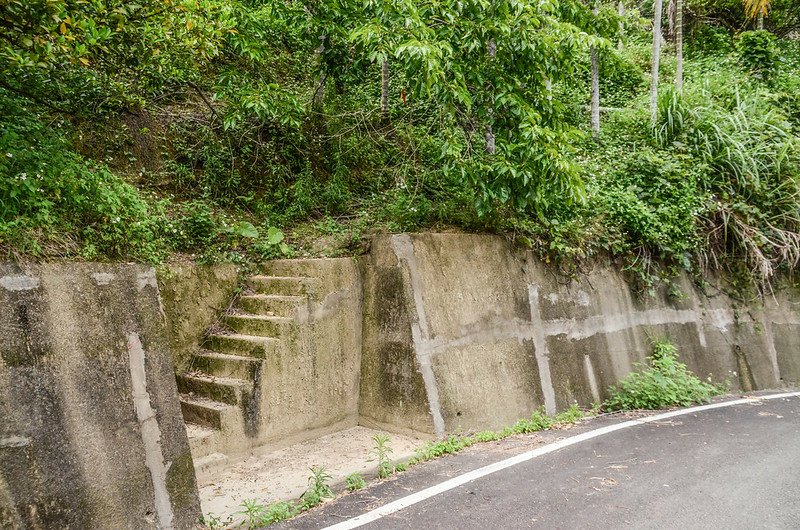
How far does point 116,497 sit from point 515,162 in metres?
4.97

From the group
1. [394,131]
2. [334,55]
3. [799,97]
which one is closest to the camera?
[334,55]

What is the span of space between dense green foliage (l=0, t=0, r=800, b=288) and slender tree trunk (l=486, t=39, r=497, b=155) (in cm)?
3

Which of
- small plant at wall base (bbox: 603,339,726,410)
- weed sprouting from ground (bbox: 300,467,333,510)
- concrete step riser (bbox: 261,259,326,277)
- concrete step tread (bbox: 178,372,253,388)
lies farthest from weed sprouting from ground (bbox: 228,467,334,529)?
small plant at wall base (bbox: 603,339,726,410)

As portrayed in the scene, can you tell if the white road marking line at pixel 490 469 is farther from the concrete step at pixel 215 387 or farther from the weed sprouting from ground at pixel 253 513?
the concrete step at pixel 215 387

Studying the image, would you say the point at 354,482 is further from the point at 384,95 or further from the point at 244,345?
the point at 384,95

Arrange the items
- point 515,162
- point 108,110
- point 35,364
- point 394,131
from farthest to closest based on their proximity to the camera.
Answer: point 394,131 < point 108,110 < point 515,162 < point 35,364

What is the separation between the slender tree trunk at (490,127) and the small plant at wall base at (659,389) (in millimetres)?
3570

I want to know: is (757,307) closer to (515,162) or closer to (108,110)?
(515,162)

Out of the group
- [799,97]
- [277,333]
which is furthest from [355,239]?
[799,97]

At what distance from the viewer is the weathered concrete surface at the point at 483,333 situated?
5750mm

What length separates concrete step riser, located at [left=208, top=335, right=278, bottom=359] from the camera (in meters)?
5.25

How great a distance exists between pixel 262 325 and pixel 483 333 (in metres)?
2.52

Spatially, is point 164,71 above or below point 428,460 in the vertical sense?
above

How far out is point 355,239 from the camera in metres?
6.46
